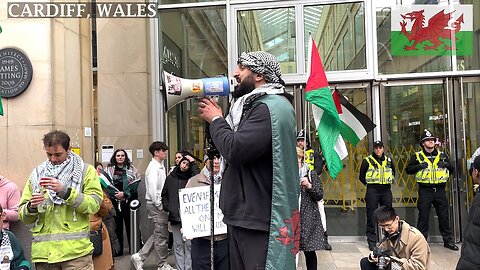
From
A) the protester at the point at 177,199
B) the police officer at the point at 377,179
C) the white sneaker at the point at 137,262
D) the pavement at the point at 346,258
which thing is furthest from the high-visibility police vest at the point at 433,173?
the white sneaker at the point at 137,262

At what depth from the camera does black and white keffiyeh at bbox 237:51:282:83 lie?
8.18 ft

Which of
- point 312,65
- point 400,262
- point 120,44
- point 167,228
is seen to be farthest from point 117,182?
point 400,262

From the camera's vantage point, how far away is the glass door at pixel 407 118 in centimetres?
827

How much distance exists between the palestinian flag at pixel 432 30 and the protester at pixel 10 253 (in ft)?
23.1

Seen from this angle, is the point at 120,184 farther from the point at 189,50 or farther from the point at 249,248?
the point at 249,248

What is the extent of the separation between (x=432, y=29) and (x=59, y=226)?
7369mm

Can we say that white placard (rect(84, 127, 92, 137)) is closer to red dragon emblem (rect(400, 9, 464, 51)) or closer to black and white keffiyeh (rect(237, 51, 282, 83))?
black and white keffiyeh (rect(237, 51, 282, 83))

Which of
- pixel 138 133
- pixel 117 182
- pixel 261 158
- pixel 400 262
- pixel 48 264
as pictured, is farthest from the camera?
pixel 138 133

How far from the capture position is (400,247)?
158 inches

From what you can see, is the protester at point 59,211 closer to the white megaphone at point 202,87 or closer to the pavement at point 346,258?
the white megaphone at point 202,87

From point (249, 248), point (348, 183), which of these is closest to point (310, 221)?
point (249, 248)

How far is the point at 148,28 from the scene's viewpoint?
8.88 meters

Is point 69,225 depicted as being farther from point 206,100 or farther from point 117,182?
point 117,182

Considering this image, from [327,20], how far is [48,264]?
6.75 metres
